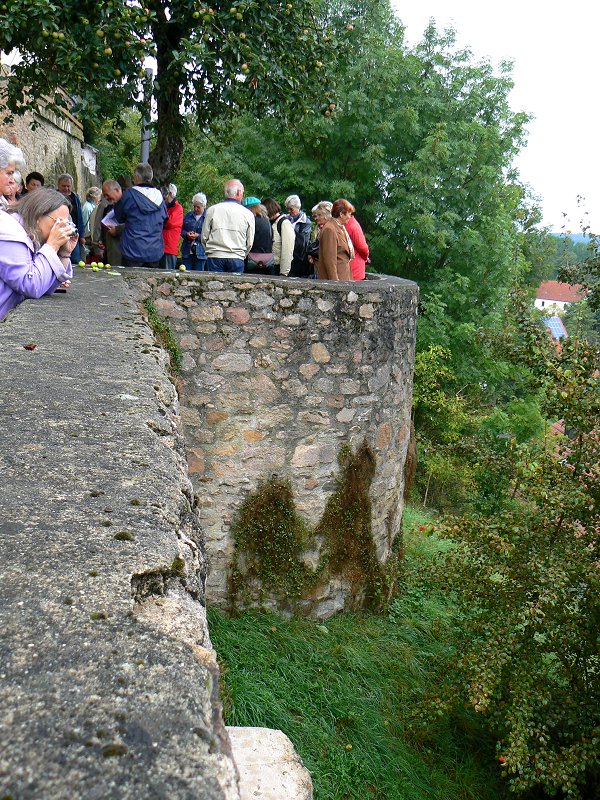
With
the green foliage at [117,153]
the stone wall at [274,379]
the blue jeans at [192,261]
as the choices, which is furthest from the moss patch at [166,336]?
the green foliage at [117,153]

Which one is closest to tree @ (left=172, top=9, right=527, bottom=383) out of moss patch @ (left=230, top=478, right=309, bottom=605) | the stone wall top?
moss patch @ (left=230, top=478, right=309, bottom=605)

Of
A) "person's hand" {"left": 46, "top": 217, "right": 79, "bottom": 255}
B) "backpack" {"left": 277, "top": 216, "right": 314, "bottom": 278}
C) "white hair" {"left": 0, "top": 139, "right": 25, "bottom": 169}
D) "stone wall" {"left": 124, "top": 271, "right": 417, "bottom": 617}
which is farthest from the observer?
"backpack" {"left": 277, "top": 216, "right": 314, "bottom": 278}

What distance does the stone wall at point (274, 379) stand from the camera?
5.48 metres

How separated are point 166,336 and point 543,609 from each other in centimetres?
325

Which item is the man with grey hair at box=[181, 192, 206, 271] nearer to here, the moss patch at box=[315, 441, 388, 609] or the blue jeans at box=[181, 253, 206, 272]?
the blue jeans at box=[181, 253, 206, 272]

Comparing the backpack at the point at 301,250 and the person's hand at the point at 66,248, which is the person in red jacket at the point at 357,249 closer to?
the backpack at the point at 301,250

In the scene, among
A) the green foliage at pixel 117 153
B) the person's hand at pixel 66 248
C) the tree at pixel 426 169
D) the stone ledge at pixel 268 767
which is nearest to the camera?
the stone ledge at pixel 268 767

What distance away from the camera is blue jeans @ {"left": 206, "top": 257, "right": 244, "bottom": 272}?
651 centimetres

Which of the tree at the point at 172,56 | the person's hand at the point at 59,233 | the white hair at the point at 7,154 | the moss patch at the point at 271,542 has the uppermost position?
the tree at the point at 172,56

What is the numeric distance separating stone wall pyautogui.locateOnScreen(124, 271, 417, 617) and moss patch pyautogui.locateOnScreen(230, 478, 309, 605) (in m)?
0.07

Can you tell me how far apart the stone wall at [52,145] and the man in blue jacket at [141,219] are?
4117 mm

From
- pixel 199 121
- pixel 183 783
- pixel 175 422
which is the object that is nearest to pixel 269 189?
pixel 199 121

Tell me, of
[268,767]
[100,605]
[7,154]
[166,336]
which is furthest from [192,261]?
[100,605]

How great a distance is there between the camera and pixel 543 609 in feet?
16.3
